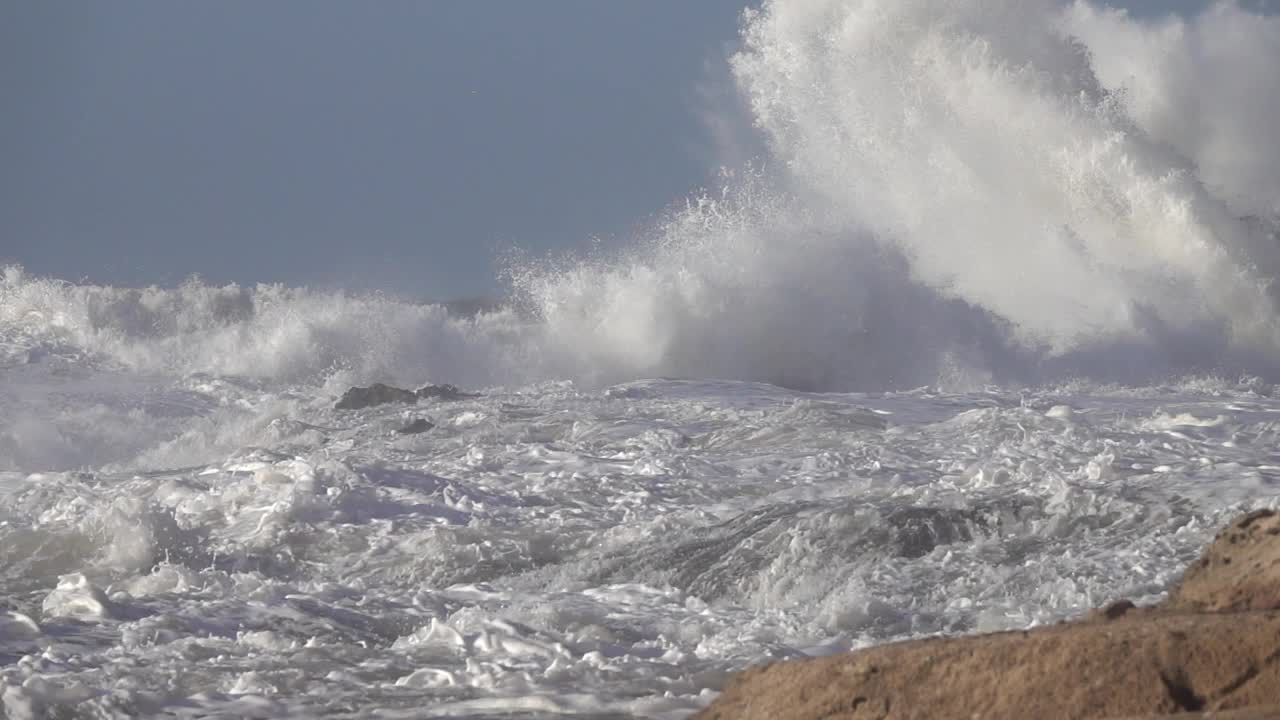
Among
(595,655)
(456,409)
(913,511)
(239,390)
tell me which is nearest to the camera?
(595,655)

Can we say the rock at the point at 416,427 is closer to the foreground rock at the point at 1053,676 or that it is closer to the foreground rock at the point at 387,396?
the foreground rock at the point at 387,396

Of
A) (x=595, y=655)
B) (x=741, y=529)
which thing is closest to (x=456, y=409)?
(x=741, y=529)

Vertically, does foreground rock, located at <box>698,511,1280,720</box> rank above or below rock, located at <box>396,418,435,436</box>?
below

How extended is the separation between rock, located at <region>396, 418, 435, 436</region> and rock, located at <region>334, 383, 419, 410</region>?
6.18 ft

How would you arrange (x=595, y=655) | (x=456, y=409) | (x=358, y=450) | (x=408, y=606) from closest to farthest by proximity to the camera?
(x=595, y=655) → (x=408, y=606) → (x=358, y=450) → (x=456, y=409)

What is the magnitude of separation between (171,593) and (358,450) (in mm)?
5203

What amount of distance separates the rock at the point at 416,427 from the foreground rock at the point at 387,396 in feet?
6.05

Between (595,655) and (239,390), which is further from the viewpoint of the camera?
(239,390)

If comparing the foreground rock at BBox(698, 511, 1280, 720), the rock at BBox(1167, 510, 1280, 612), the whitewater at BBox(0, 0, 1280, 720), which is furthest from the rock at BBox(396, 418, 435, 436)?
the foreground rock at BBox(698, 511, 1280, 720)

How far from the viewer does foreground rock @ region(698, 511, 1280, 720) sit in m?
3.34

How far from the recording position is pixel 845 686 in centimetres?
361

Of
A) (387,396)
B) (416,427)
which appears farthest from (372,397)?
(416,427)

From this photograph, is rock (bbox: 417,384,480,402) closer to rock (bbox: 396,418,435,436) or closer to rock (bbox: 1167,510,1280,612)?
rock (bbox: 396,418,435,436)

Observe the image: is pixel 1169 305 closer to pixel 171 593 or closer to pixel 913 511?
pixel 913 511
